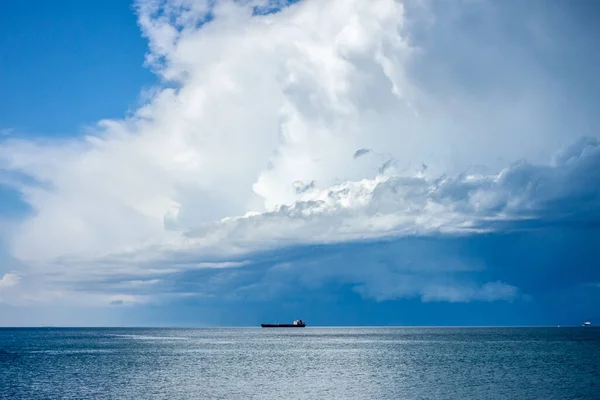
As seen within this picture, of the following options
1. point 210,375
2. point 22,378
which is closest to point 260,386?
point 210,375

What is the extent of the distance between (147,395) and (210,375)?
74.7 ft

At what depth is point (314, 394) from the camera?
268 ft

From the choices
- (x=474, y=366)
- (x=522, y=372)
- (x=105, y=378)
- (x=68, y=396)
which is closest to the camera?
(x=68, y=396)

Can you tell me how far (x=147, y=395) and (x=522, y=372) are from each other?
63.6m

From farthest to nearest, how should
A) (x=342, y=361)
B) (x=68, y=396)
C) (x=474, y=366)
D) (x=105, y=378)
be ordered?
1. (x=342, y=361)
2. (x=474, y=366)
3. (x=105, y=378)
4. (x=68, y=396)

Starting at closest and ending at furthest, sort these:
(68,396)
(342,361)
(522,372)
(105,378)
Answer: (68,396), (105,378), (522,372), (342,361)

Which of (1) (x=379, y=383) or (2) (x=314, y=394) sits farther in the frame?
(1) (x=379, y=383)

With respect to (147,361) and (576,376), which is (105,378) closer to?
(147,361)

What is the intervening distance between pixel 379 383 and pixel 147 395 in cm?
3365

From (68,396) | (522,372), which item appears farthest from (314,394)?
(522,372)

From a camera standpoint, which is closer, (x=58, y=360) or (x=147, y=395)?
(x=147, y=395)

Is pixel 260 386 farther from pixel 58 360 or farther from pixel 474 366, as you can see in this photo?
pixel 58 360

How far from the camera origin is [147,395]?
81.8 m

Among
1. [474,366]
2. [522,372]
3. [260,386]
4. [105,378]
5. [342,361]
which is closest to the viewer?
[260,386]
